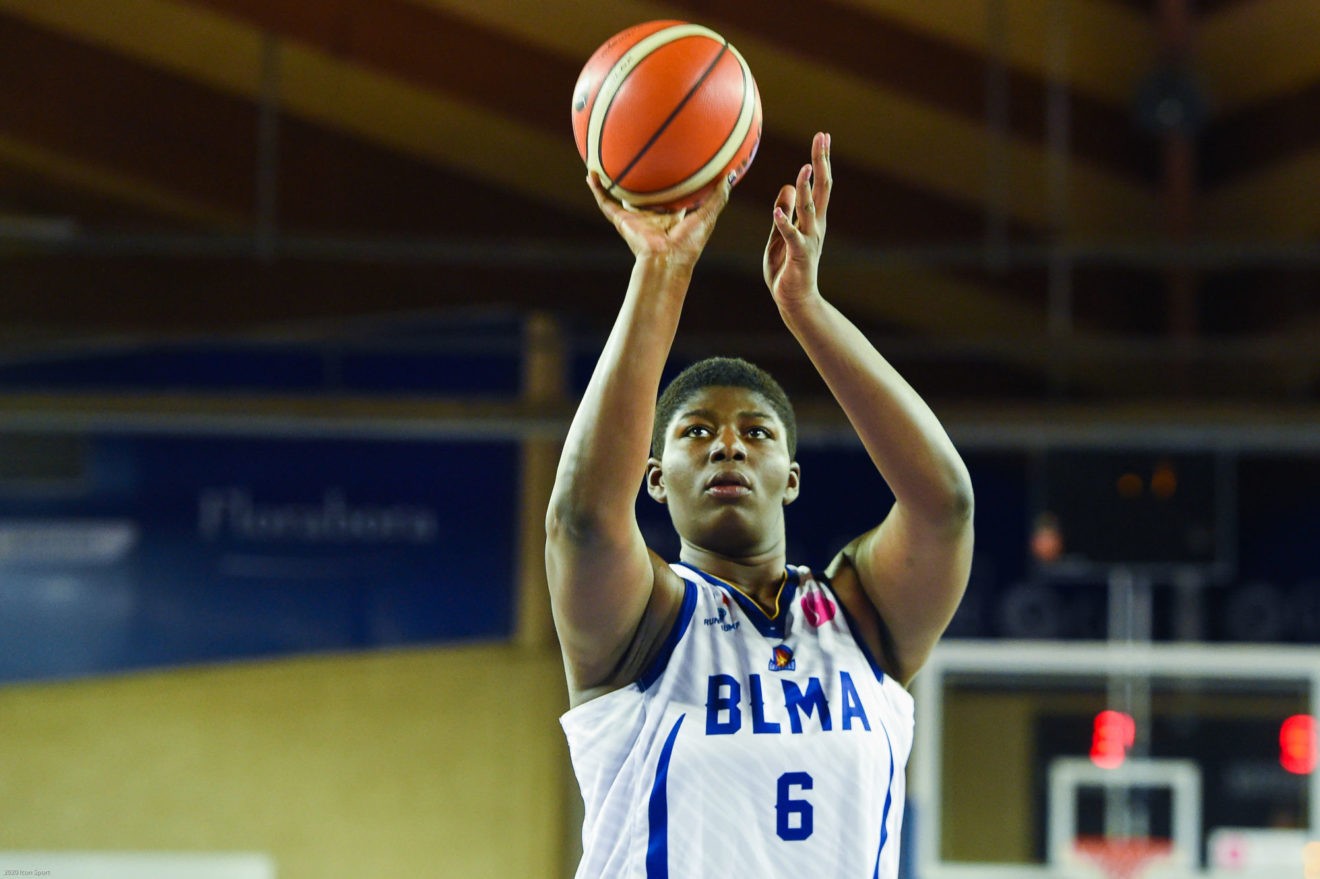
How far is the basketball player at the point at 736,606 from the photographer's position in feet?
5.99

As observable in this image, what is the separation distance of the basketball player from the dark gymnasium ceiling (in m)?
4.09

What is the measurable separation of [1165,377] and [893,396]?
783 centimetres

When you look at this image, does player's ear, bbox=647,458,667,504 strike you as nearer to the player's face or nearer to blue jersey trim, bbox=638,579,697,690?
the player's face

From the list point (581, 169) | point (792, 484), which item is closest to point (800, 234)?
point (792, 484)

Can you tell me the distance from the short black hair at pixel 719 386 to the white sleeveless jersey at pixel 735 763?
281 millimetres

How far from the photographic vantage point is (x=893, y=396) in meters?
1.98

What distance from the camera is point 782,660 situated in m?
2.02

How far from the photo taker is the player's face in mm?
2068

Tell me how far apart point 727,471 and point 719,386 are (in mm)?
155

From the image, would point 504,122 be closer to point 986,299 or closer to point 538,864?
point 986,299

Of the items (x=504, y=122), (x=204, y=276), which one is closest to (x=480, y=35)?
(x=504, y=122)

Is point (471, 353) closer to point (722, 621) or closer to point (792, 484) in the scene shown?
point (792, 484)

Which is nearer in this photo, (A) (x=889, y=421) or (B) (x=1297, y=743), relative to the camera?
(A) (x=889, y=421)

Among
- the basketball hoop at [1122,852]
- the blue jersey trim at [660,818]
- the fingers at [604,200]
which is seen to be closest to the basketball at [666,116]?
the fingers at [604,200]
